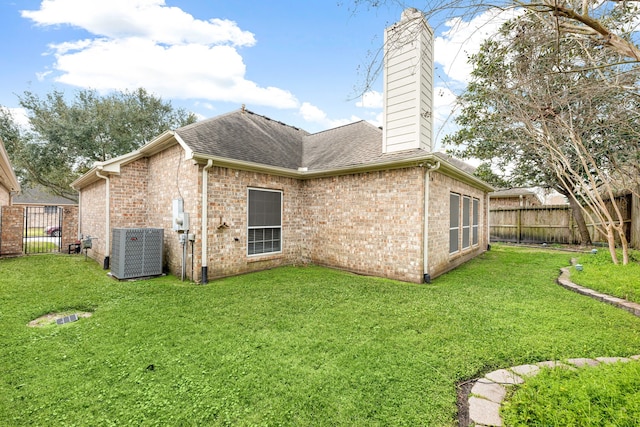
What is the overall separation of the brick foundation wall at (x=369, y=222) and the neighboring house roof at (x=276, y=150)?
1.21 ft

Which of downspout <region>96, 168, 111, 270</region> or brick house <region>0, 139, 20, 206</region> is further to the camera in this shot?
downspout <region>96, 168, 111, 270</region>

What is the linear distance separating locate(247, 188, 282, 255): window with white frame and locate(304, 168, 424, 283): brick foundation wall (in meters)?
1.00

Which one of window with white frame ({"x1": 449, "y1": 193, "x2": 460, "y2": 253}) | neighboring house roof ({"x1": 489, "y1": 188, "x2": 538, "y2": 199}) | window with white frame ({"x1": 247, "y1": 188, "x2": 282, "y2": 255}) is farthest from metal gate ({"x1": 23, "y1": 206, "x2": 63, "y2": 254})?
neighboring house roof ({"x1": 489, "y1": 188, "x2": 538, "y2": 199})

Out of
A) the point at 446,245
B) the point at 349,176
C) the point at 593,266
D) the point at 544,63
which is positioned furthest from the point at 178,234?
the point at 593,266

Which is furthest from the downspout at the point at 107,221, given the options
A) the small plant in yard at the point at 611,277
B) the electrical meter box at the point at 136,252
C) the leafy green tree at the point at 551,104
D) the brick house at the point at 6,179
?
the small plant in yard at the point at 611,277

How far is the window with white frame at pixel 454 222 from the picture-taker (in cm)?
814

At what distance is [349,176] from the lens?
7586mm

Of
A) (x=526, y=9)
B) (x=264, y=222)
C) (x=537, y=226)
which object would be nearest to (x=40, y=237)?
(x=264, y=222)

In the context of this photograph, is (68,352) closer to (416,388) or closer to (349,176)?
(416,388)

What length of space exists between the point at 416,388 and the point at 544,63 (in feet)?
16.3

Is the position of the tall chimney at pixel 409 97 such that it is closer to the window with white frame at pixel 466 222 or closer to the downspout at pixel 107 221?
the window with white frame at pixel 466 222

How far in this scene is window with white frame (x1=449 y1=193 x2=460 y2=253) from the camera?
321 inches

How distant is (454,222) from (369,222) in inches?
124

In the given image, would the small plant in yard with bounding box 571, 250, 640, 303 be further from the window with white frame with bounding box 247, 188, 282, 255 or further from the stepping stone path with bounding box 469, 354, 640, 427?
the window with white frame with bounding box 247, 188, 282, 255
